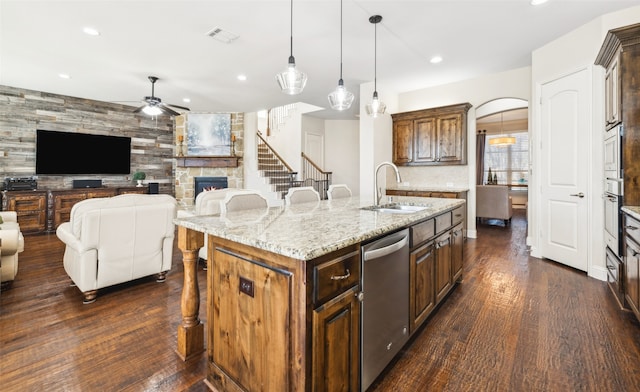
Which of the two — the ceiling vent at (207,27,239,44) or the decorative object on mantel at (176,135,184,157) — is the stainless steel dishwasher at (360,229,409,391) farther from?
the decorative object on mantel at (176,135,184,157)

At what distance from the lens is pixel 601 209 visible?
10.7ft

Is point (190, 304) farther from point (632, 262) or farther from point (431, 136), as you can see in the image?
point (431, 136)

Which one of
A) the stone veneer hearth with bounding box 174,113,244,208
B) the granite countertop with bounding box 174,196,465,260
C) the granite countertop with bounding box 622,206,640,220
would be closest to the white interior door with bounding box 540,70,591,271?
the granite countertop with bounding box 622,206,640,220

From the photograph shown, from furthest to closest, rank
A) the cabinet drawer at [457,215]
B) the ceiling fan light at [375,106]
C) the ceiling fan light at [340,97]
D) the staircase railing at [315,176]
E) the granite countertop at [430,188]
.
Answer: the staircase railing at [315,176] → the granite countertop at [430,188] → the ceiling fan light at [375,106] → the ceiling fan light at [340,97] → the cabinet drawer at [457,215]

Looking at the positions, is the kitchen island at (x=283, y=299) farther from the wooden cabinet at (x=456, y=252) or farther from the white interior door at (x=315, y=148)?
the white interior door at (x=315, y=148)

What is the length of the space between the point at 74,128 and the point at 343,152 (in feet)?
22.4

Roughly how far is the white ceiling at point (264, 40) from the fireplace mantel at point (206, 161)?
2337 mm

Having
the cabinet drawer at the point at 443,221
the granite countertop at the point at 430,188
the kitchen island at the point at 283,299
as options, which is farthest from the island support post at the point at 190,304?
the granite countertop at the point at 430,188

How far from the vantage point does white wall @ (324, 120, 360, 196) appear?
947cm

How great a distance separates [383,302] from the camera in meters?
1.58

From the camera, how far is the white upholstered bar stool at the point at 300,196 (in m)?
3.08

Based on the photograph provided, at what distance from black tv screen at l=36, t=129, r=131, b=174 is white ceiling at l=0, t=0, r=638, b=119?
41.7 inches

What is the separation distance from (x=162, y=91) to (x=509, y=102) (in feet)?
24.8

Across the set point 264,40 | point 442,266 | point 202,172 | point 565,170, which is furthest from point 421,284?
point 202,172
